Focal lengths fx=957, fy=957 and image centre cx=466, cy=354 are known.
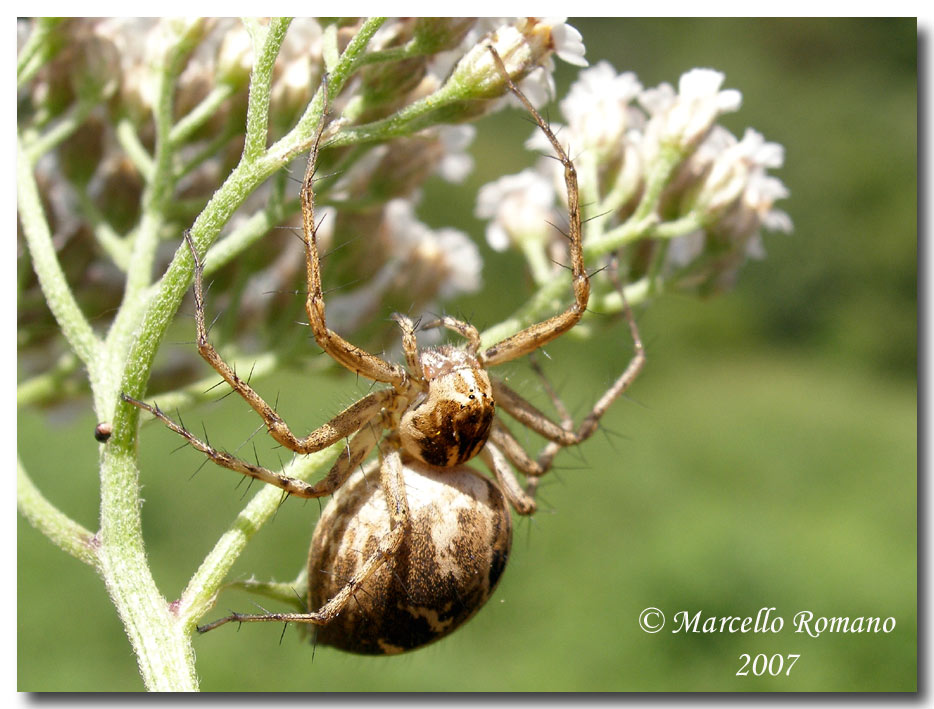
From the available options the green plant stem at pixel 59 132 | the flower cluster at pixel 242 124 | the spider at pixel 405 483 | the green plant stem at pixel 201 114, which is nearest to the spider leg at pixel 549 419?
the spider at pixel 405 483

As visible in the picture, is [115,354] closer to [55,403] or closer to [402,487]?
[402,487]

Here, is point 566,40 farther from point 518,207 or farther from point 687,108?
point 518,207

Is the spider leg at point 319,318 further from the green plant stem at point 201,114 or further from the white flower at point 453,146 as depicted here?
the white flower at point 453,146

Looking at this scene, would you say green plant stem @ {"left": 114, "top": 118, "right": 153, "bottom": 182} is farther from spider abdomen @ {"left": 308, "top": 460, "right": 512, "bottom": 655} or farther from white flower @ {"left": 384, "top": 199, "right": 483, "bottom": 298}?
spider abdomen @ {"left": 308, "top": 460, "right": 512, "bottom": 655}

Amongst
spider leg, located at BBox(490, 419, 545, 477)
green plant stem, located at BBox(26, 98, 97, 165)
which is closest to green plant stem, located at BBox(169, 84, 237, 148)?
green plant stem, located at BBox(26, 98, 97, 165)

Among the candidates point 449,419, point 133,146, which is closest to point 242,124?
point 133,146

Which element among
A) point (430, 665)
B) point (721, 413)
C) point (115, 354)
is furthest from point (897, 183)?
point (115, 354)
